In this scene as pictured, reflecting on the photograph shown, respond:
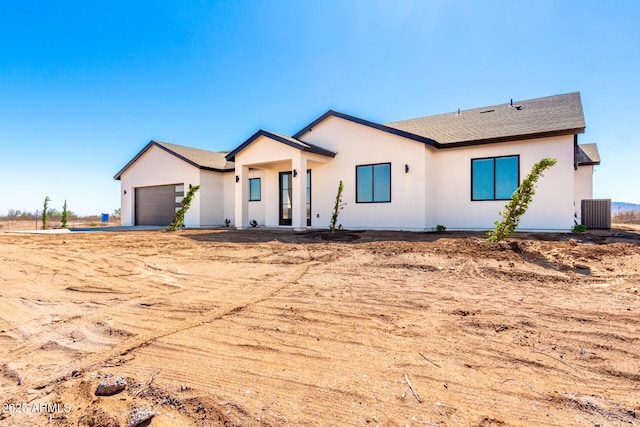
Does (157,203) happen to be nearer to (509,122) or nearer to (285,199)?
(285,199)

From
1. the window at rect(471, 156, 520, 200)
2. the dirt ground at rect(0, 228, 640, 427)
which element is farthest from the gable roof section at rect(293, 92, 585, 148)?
the dirt ground at rect(0, 228, 640, 427)

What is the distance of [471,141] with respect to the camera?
11.1 metres

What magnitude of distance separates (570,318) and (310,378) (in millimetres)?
2901

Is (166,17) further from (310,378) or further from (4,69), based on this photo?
(310,378)

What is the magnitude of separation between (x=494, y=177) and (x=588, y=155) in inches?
368

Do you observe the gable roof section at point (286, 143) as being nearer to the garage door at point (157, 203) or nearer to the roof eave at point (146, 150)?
the roof eave at point (146, 150)

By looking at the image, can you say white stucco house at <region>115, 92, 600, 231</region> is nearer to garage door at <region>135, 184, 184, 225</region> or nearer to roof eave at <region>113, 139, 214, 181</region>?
roof eave at <region>113, 139, 214, 181</region>

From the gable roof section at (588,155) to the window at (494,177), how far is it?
5001 mm

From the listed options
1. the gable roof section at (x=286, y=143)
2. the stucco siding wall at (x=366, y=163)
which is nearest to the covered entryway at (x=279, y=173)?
the gable roof section at (x=286, y=143)

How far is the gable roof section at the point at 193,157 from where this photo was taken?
672 inches

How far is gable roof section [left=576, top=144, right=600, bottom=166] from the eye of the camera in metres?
14.4

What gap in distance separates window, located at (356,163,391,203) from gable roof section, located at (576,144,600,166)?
8.39 metres

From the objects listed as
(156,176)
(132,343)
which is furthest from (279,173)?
(132,343)

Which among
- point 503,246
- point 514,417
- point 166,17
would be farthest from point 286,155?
point 514,417
